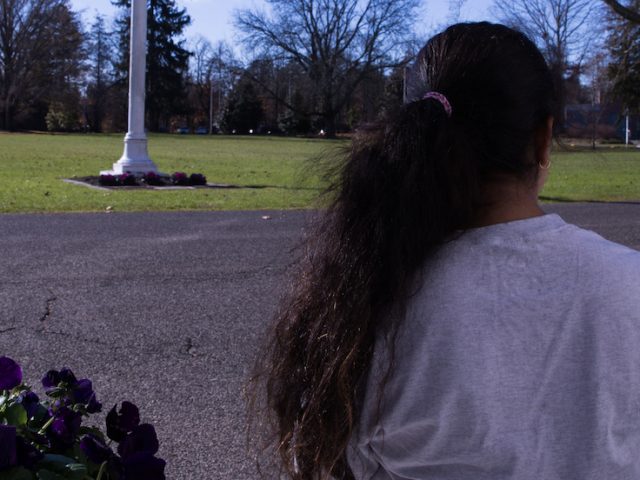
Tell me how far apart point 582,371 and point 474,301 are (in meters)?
0.19

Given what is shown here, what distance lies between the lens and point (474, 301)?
1.26 metres

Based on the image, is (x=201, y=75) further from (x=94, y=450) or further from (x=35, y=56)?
(x=94, y=450)

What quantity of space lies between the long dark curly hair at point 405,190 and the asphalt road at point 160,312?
0.50m

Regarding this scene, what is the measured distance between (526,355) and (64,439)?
42.6 inches

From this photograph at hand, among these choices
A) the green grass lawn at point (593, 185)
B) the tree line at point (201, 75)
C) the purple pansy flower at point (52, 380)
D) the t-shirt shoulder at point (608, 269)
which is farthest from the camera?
the tree line at point (201, 75)

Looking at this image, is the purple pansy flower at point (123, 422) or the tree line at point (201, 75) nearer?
the purple pansy flower at point (123, 422)

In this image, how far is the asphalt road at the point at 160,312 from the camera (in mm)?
3674

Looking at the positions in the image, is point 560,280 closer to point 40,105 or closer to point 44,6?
point 44,6

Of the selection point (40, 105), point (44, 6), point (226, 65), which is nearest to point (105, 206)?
point (226, 65)

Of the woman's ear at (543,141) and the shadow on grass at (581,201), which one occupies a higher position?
the woman's ear at (543,141)

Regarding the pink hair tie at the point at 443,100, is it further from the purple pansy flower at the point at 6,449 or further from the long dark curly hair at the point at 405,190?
the purple pansy flower at the point at 6,449

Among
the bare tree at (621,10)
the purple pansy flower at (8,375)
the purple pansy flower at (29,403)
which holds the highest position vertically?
the bare tree at (621,10)

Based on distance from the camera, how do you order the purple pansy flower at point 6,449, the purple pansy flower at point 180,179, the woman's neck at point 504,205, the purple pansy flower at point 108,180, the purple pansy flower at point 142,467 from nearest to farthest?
the woman's neck at point 504,205, the purple pansy flower at point 6,449, the purple pansy flower at point 142,467, the purple pansy flower at point 108,180, the purple pansy flower at point 180,179

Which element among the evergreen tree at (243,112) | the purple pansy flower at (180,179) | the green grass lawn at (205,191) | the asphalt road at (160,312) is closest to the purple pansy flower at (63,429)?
the asphalt road at (160,312)
